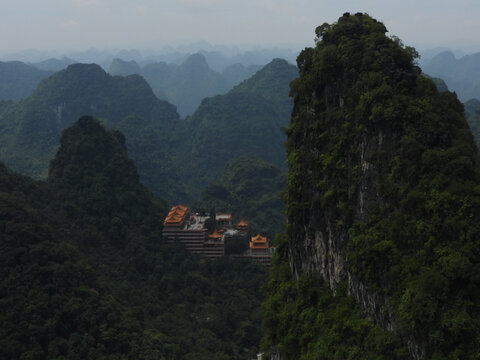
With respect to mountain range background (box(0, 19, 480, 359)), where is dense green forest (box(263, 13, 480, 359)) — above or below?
above

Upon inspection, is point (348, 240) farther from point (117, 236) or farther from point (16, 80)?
point (16, 80)

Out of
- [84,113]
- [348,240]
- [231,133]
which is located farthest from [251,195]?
[84,113]

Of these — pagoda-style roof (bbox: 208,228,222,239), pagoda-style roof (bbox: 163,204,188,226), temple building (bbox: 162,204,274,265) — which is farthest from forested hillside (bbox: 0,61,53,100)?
pagoda-style roof (bbox: 208,228,222,239)

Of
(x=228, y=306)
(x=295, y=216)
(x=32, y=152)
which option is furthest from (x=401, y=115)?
(x=32, y=152)

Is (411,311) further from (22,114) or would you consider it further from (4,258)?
(22,114)

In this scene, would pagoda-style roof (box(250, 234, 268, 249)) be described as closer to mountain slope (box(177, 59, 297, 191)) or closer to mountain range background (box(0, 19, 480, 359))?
mountain range background (box(0, 19, 480, 359))
